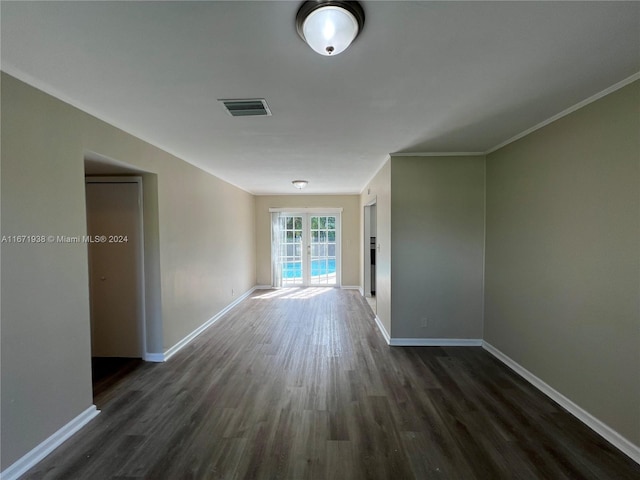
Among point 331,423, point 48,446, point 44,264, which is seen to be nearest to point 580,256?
point 331,423

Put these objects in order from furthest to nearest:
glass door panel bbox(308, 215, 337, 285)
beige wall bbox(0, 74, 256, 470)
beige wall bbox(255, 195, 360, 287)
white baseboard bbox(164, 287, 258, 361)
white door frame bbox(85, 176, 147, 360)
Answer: glass door panel bbox(308, 215, 337, 285) < beige wall bbox(255, 195, 360, 287) < white baseboard bbox(164, 287, 258, 361) < white door frame bbox(85, 176, 147, 360) < beige wall bbox(0, 74, 256, 470)

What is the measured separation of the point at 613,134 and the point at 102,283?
4800 millimetres

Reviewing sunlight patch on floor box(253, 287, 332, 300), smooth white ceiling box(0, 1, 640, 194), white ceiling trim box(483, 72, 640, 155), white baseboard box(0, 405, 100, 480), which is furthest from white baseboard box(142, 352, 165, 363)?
white ceiling trim box(483, 72, 640, 155)

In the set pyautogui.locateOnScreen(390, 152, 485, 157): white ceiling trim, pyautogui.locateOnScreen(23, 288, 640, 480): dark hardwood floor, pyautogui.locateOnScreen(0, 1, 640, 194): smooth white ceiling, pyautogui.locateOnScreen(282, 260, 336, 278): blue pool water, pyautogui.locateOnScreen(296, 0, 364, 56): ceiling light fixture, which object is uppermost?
pyautogui.locateOnScreen(390, 152, 485, 157): white ceiling trim

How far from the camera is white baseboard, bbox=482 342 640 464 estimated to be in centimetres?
170

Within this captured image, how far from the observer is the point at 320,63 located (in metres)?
1.48

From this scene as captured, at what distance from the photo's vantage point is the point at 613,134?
1.79 m

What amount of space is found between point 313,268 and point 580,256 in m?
5.28

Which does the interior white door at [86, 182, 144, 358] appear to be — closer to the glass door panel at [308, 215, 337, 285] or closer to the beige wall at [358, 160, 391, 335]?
the beige wall at [358, 160, 391, 335]

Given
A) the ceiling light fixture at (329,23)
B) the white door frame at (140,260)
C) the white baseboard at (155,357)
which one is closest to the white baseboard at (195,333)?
the white baseboard at (155,357)

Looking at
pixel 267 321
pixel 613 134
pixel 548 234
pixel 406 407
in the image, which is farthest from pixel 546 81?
pixel 267 321

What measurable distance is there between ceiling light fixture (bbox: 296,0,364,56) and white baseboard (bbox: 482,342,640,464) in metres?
2.95

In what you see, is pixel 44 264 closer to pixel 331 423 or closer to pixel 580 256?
pixel 331 423

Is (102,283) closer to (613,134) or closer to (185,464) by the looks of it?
(185,464)
